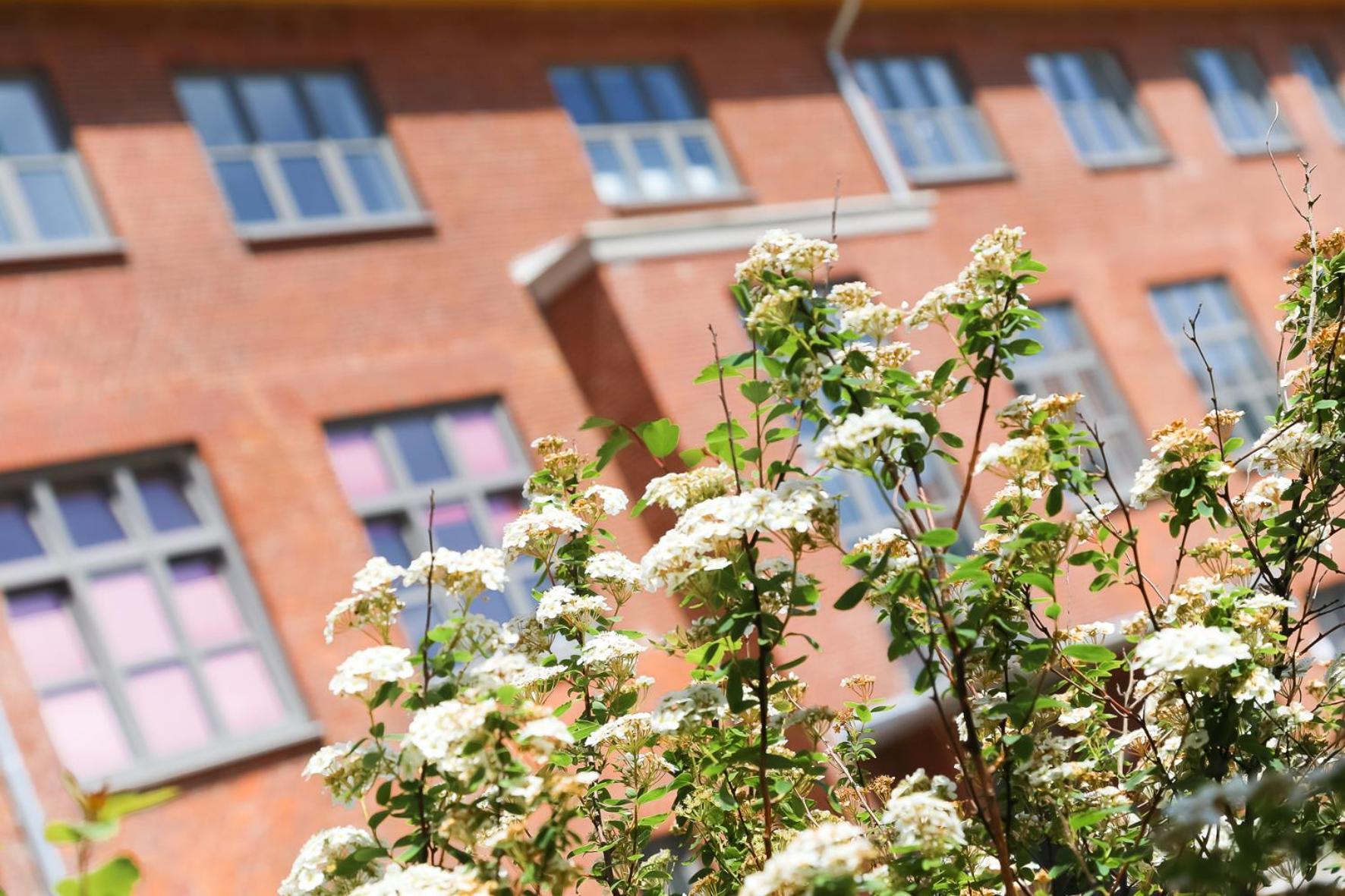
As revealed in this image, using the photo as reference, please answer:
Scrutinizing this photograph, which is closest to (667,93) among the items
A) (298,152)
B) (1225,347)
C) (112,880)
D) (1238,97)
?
(298,152)

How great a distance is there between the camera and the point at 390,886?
9.63 feet

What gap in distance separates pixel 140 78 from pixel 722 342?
4.93 m

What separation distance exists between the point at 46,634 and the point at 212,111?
14.5 ft

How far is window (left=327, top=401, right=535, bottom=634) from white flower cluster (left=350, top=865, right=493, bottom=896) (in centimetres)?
Result: 776

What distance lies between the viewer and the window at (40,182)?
10.3 metres

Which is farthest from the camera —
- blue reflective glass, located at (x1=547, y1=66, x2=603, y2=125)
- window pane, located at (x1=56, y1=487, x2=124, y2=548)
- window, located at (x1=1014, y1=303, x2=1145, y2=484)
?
window, located at (x1=1014, y1=303, x2=1145, y2=484)

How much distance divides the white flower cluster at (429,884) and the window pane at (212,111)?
9.52 meters

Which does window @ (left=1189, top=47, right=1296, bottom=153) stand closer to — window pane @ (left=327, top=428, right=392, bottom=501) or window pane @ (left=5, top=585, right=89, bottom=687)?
window pane @ (left=327, top=428, right=392, bottom=501)

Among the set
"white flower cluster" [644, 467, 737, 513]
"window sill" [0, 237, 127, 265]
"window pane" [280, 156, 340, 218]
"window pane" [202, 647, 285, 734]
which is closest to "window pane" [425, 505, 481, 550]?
"window pane" [202, 647, 285, 734]

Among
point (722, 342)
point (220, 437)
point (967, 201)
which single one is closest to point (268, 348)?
point (220, 437)

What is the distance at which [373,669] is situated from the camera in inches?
124

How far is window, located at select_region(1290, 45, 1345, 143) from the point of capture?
65.4ft

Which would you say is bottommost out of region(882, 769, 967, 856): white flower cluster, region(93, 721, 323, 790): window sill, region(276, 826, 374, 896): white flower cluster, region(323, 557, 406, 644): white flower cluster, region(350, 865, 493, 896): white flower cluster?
region(882, 769, 967, 856): white flower cluster

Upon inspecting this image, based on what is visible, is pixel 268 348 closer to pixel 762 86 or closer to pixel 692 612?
pixel 692 612
